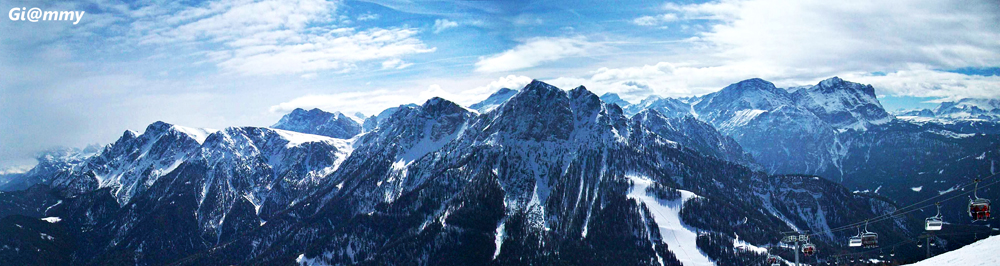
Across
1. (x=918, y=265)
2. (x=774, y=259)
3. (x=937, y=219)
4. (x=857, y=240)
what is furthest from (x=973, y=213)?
(x=774, y=259)

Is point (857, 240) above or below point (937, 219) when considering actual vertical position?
below

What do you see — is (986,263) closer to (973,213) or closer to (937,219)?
(973,213)

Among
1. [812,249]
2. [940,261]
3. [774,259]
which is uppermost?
[940,261]


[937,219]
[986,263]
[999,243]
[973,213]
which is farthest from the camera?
[937,219]

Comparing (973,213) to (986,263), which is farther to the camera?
(973,213)

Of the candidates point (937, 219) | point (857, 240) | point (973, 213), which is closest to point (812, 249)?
point (857, 240)

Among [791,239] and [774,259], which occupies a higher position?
[791,239]

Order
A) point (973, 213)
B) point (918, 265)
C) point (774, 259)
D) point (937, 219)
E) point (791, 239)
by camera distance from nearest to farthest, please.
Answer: point (918, 265) → point (973, 213) → point (937, 219) → point (791, 239) → point (774, 259)

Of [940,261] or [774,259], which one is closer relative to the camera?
[940,261]

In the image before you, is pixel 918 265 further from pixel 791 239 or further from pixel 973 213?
pixel 791 239
